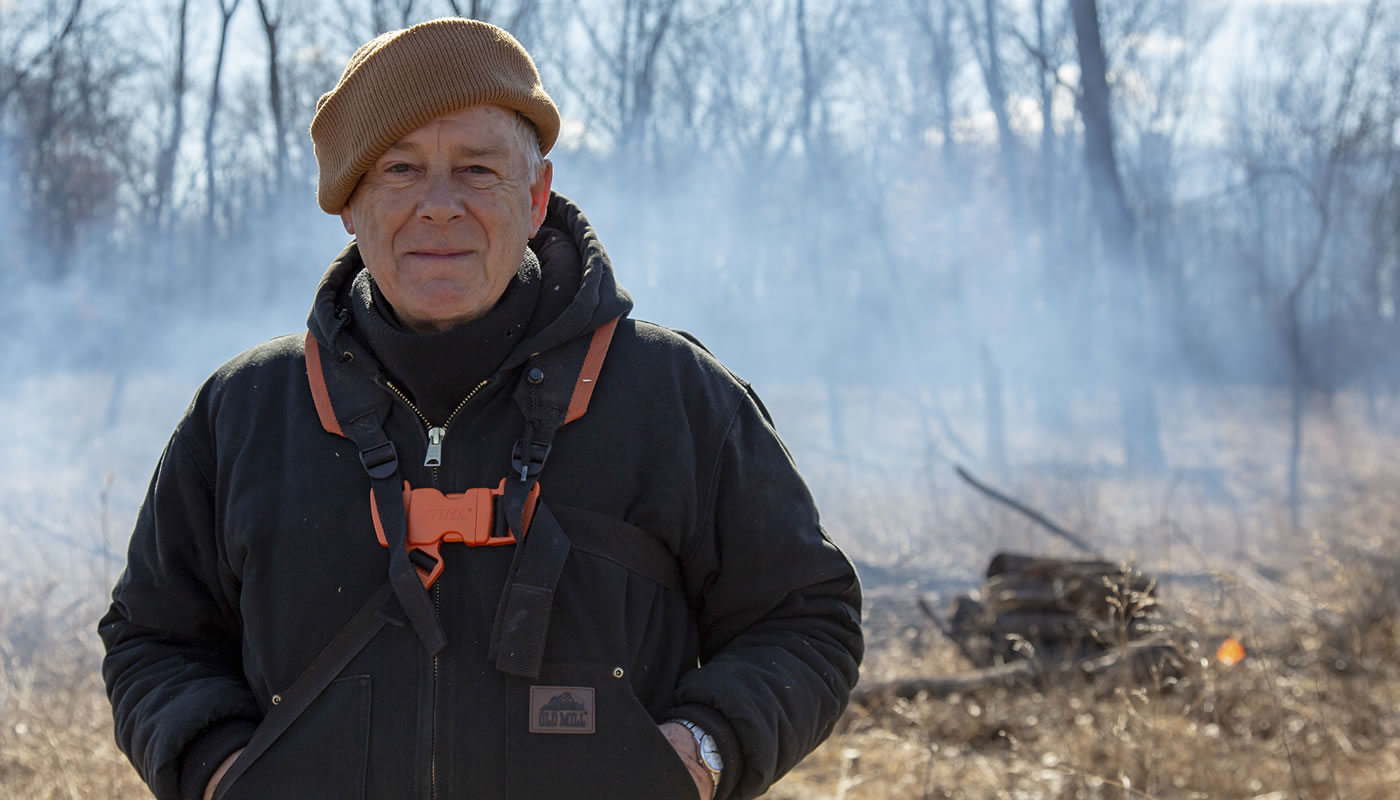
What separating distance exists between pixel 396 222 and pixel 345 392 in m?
0.30

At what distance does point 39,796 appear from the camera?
3.48 metres

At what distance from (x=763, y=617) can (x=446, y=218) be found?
2.87 feet

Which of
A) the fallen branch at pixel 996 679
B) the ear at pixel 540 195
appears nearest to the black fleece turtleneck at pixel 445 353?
the ear at pixel 540 195

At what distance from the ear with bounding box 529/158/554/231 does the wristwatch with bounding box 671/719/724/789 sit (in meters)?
0.95

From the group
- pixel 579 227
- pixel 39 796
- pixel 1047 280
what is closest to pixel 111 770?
pixel 39 796

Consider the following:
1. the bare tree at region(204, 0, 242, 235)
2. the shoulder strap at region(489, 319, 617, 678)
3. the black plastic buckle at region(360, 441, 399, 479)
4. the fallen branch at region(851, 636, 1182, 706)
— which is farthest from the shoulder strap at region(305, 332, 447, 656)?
the bare tree at region(204, 0, 242, 235)

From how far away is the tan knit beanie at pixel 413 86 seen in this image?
1779mm

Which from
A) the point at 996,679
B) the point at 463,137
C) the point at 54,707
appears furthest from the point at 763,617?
the point at 54,707

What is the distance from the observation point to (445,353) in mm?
1776

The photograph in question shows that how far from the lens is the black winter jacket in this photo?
1608 mm

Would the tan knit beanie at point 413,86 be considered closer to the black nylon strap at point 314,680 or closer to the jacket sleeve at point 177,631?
the jacket sleeve at point 177,631

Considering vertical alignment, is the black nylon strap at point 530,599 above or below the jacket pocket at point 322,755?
above

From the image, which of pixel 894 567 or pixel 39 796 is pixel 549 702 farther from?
pixel 894 567

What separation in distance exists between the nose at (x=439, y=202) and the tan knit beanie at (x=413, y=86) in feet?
0.31
